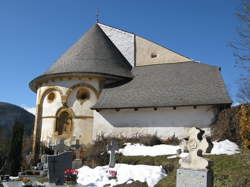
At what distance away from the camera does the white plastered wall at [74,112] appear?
20688 mm

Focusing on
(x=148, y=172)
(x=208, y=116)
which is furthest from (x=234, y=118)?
(x=148, y=172)

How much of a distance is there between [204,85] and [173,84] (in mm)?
2157

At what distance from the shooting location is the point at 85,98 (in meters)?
21.4

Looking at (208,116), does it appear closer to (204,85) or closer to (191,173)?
(204,85)

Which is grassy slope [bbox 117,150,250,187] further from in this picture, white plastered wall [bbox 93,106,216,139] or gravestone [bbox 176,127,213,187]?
white plastered wall [bbox 93,106,216,139]

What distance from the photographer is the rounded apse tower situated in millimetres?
20953

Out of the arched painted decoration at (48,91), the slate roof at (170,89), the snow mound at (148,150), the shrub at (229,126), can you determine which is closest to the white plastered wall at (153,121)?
the slate roof at (170,89)

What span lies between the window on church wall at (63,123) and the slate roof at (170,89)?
2860 mm

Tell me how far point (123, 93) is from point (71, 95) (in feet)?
13.5

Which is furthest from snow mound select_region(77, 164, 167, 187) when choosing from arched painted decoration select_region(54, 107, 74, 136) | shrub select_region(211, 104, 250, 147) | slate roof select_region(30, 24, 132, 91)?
slate roof select_region(30, 24, 132, 91)

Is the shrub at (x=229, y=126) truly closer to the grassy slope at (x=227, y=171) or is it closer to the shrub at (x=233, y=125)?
the shrub at (x=233, y=125)

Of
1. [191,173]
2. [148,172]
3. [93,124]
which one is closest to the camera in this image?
[191,173]

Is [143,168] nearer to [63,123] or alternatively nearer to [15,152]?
[15,152]

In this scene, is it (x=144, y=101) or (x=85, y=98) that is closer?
(x=144, y=101)
